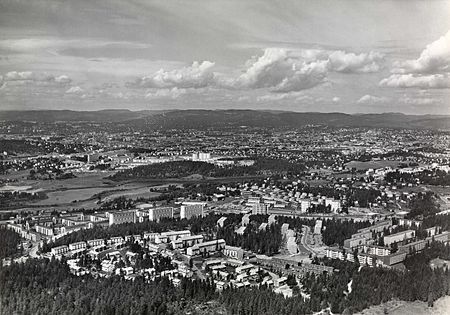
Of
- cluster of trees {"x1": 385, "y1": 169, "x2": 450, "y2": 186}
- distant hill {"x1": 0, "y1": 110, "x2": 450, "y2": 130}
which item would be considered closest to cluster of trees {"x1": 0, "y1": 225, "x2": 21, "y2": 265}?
distant hill {"x1": 0, "y1": 110, "x2": 450, "y2": 130}

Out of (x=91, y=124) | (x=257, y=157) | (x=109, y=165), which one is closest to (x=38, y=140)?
(x=91, y=124)

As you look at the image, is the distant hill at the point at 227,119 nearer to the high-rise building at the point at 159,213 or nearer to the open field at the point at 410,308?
the high-rise building at the point at 159,213

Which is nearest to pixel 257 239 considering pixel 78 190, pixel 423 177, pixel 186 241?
pixel 186 241

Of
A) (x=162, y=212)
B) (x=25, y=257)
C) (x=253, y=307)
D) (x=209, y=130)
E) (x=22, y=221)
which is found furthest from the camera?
(x=209, y=130)

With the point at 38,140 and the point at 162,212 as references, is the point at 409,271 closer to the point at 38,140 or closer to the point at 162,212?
the point at 162,212

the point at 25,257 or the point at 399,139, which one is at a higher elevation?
the point at 399,139

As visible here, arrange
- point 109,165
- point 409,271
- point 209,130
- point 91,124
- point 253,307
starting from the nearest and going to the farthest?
point 253,307 → point 409,271 → point 109,165 → point 91,124 → point 209,130

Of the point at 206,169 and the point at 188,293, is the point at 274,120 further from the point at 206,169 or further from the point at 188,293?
the point at 188,293
